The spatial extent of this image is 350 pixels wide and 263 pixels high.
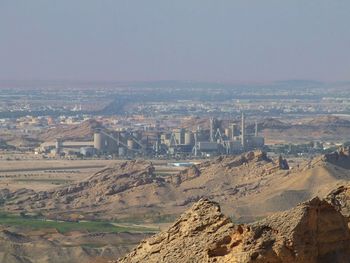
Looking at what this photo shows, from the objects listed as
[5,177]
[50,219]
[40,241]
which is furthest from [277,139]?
[40,241]

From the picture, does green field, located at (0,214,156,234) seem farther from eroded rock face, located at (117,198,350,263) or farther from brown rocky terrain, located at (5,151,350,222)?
eroded rock face, located at (117,198,350,263)

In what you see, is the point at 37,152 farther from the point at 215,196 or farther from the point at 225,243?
the point at 225,243

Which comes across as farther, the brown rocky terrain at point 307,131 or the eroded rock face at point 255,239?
the brown rocky terrain at point 307,131

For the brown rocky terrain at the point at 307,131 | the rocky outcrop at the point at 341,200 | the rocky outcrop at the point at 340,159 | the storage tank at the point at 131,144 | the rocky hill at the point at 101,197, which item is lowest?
the brown rocky terrain at the point at 307,131

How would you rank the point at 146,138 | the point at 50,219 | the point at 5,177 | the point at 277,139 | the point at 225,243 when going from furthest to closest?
1. the point at 277,139
2. the point at 146,138
3. the point at 5,177
4. the point at 50,219
5. the point at 225,243

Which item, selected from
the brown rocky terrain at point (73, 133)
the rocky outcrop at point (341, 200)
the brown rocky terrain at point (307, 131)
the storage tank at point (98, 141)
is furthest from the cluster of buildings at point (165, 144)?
the rocky outcrop at point (341, 200)

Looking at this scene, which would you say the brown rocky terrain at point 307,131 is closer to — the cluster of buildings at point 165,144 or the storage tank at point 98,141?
the cluster of buildings at point 165,144
